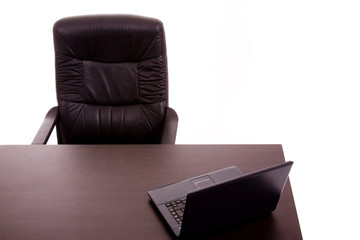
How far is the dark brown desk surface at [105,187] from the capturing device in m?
1.39

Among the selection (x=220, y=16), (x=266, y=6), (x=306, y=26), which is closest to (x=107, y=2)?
(x=220, y=16)

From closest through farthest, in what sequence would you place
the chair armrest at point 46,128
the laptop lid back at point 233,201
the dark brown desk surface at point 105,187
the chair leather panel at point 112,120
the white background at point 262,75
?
1. the laptop lid back at point 233,201
2. the dark brown desk surface at point 105,187
3. the chair armrest at point 46,128
4. the chair leather panel at point 112,120
5. the white background at point 262,75

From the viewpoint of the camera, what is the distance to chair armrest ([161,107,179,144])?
6.51ft

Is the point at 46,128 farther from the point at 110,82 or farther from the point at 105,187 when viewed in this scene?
the point at 105,187

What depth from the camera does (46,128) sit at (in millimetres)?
2061

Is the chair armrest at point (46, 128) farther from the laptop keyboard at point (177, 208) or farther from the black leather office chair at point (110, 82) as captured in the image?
the laptop keyboard at point (177, 208)

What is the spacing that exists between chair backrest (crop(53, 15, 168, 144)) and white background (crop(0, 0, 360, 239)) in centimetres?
70

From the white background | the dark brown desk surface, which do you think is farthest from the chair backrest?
the white background

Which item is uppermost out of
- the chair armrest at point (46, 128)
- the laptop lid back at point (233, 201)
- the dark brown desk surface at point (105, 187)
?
the laptop lid back at point (233, 201)

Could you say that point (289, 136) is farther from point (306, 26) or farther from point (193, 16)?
point (193, 16)

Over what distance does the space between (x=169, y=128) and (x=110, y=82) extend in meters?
0.37

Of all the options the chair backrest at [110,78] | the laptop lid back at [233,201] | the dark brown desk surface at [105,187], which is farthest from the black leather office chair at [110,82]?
the laptop lid back at [233,201]

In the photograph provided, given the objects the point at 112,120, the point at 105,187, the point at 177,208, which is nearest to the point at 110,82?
the point at 112,120

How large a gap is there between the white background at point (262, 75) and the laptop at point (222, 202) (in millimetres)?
1298
